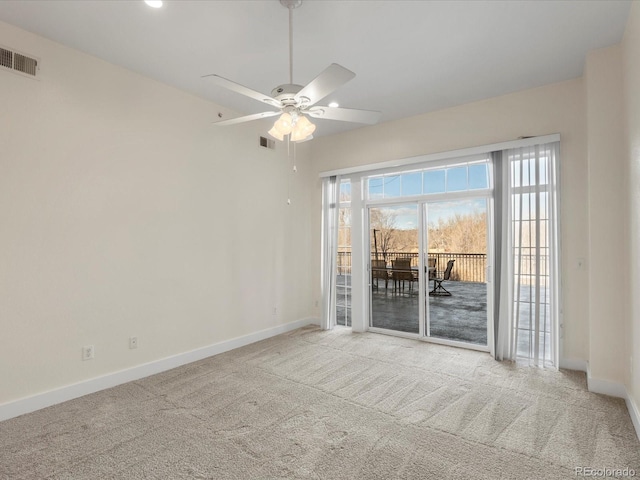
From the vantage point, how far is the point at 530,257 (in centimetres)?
387

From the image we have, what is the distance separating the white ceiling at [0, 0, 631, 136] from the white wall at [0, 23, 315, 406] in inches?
16.8

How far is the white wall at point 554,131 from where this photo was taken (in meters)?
3.63

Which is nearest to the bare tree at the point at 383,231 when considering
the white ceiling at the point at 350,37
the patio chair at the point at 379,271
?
the patio chair at the point at 379,271

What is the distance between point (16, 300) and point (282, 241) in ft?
10.6

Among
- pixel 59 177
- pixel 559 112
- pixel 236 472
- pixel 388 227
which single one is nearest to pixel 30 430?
pixel 236 472

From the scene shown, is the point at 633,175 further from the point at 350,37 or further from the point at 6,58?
the point at 6,58

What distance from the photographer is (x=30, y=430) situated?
252 centimetres

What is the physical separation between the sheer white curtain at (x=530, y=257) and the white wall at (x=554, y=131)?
11cm

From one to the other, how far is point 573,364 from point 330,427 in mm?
2937

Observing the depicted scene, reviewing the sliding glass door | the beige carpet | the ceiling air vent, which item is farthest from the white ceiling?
the beige carpet

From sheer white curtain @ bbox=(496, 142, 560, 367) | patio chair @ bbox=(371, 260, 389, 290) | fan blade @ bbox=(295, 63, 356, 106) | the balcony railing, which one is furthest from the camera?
patio chair @ bbox=(371, 260, 389, 290)

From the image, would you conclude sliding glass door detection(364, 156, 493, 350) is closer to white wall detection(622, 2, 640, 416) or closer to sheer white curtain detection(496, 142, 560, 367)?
sheer white curtain detection(496, 142, 560, 367)

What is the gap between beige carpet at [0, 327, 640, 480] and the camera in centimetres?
211

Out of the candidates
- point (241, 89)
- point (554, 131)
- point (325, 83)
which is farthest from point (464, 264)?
point (241, 89)
